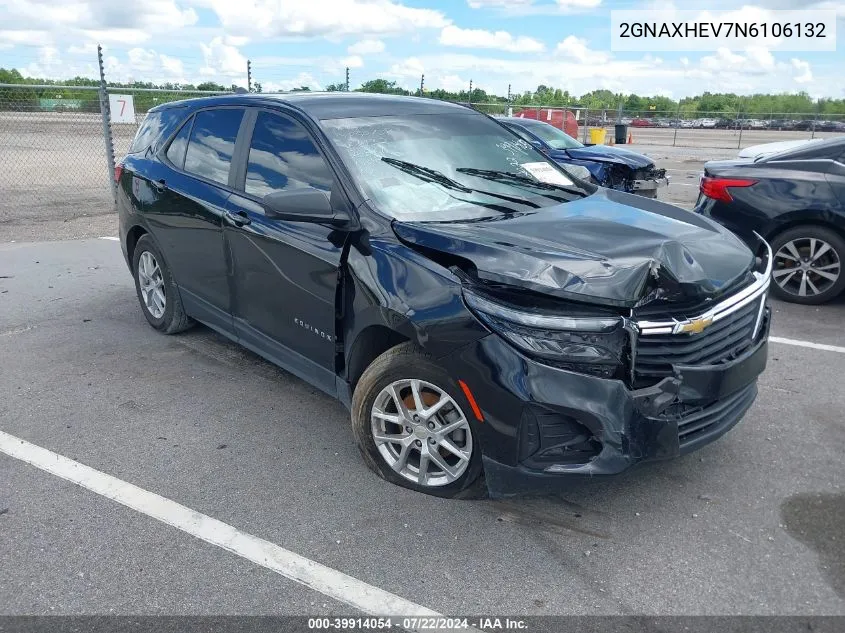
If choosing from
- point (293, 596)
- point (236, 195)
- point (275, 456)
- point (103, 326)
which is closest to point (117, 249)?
point (103, 326)

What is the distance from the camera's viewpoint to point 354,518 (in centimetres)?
329

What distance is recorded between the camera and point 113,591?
2.80 metres

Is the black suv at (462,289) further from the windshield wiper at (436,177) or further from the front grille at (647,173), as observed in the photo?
the front grille at (647,173)

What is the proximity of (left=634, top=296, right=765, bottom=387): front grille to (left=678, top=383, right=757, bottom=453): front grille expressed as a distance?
21 cm

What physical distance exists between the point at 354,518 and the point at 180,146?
9.98 feet

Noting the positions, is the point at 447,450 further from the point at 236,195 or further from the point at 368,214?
the point at 236,195

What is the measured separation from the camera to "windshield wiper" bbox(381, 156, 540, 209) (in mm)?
3820

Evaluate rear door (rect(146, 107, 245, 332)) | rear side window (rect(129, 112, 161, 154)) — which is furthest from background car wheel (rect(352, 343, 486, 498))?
rear side window (rect(129, 112, 161, 154))

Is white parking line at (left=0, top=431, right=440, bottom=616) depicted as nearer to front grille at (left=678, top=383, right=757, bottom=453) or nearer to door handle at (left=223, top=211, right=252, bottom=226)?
front grille at (left=678, top=383, right=757, bottom=453)

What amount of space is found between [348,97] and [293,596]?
9.34 ft

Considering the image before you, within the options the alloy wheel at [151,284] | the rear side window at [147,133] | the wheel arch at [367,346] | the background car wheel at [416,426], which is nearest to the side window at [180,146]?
the rear side window at [147,133]

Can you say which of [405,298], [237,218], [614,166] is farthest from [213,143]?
[614,166]

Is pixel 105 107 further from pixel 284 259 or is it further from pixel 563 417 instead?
pixel 563 417

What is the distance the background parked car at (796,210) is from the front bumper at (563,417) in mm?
3982
